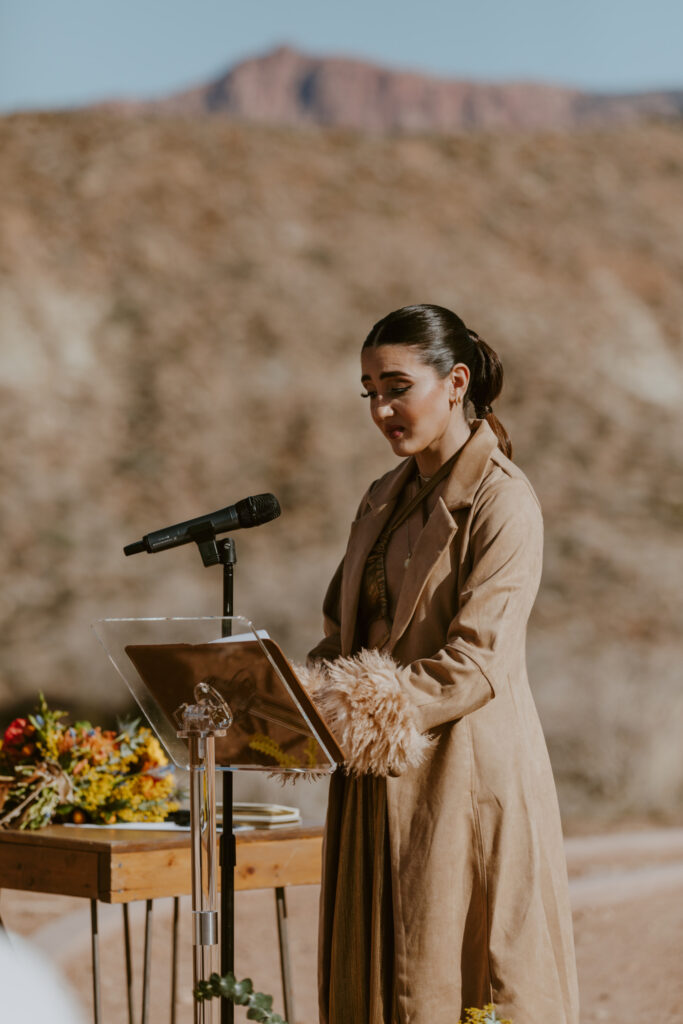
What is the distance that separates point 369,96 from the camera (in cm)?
6631

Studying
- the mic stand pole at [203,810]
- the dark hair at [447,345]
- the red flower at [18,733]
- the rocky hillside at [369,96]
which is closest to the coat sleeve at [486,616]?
the dark hair at [447,345]

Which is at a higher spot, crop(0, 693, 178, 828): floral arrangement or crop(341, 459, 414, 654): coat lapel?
crop(341, 459, 414, 654): coat lapel

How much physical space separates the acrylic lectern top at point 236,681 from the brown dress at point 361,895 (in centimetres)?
21

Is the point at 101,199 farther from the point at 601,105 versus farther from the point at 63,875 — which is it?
the point at 601,105

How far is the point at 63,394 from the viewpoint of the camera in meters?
18.7

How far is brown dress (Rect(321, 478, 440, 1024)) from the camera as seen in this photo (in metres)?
2.91

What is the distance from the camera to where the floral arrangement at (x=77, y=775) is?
13.2 ft

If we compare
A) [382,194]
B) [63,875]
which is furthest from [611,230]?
[63,875]

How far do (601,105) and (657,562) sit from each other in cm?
4313

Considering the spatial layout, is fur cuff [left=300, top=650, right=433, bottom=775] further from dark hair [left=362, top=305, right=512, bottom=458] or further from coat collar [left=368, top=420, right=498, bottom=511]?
dark hair [left=362, top=305, right=512, bottom=458]

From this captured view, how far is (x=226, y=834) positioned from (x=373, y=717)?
430mm

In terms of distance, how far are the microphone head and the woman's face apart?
0.29 metres

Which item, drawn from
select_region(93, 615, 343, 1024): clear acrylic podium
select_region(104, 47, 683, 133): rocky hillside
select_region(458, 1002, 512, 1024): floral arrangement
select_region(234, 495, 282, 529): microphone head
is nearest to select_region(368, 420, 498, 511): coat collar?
select_region(234, 495, 282, 529): microphone head

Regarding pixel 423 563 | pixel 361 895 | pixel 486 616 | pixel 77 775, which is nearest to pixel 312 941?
pixel 77 775
